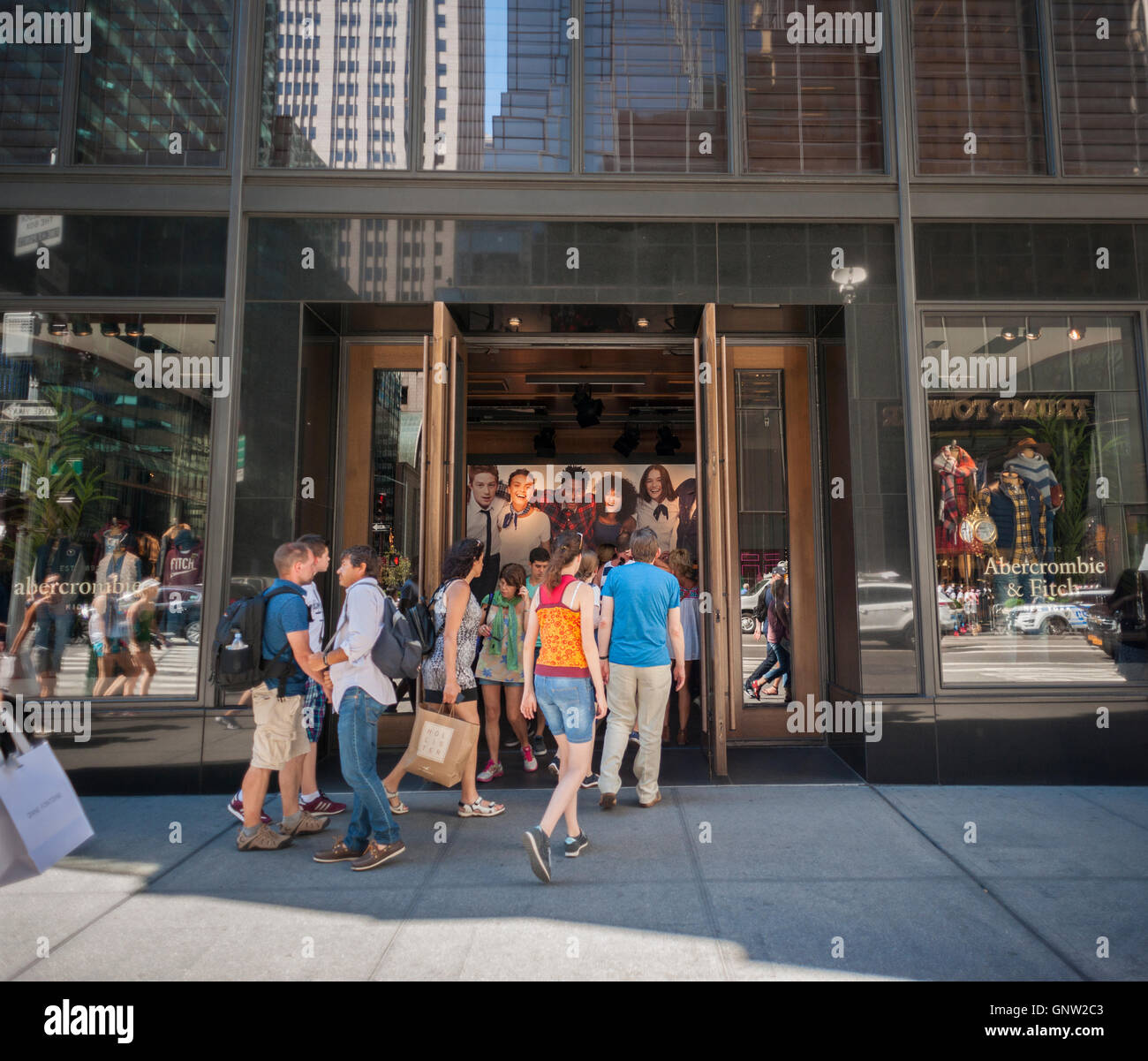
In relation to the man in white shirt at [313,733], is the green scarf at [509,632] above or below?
above

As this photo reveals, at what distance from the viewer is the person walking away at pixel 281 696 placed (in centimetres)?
456

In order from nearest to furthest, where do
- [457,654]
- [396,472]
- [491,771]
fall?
1. [457,654]
2. [491,771]
3. [396,472]

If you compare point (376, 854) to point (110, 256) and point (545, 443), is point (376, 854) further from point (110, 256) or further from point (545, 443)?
point (545, 443)

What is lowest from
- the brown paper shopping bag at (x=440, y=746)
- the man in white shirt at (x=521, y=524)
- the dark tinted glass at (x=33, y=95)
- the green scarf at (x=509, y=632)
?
the brown paper shopping bag at (x=440, y=746)

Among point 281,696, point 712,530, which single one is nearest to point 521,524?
point 712,530

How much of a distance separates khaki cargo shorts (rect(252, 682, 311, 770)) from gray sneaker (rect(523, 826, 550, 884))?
169 cm

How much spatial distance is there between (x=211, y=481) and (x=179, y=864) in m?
3.06

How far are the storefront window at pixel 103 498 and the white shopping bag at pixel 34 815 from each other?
3024mm

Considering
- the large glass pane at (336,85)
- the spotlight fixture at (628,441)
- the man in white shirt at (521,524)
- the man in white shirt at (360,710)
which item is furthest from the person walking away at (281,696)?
the spotlight fixture at (628,441)

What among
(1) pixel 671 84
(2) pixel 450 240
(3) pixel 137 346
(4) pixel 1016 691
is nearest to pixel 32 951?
(3) pixel 137 346

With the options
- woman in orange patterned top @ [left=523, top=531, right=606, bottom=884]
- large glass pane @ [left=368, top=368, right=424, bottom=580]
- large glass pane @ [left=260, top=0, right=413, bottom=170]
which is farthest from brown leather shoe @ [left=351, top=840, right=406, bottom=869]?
large glass pane @ [left=260, top=0, right=413, bottom=170]

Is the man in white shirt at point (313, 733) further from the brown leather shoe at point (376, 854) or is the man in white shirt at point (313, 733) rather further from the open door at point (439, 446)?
the brown leather shoe at point (376, 854)

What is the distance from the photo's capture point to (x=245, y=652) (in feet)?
14.7

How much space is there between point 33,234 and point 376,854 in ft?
19.8
